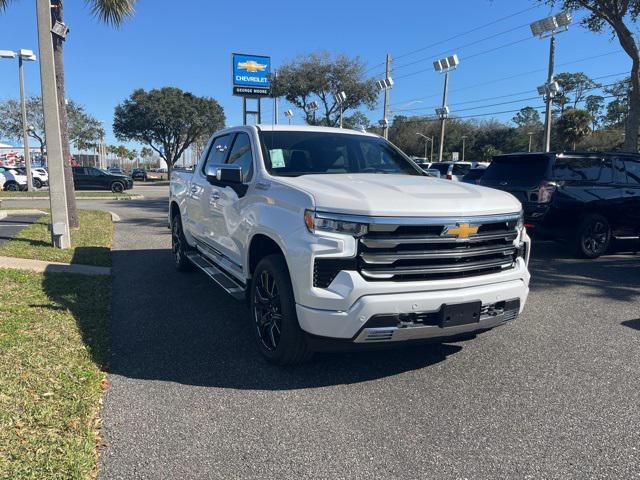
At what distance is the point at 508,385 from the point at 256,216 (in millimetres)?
2352

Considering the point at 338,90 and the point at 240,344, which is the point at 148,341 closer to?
the point at 240,344

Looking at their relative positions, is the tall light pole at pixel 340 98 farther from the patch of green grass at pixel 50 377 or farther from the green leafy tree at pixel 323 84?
the patch of green grass at pixel 50 377

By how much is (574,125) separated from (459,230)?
163 feet

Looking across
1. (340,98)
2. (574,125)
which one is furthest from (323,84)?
(574,125)

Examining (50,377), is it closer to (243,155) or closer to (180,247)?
(243,155)

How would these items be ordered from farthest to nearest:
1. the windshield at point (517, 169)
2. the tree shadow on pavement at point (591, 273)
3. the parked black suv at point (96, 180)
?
the parked black suv at point (96, 180) → the windshield at point (517, 169) → the tree shadow on pavement at point (591, 273)

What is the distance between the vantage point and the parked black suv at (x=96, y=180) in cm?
3017

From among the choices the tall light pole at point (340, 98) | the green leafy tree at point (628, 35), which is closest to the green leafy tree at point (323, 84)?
the tall light pole at point (340, 98)

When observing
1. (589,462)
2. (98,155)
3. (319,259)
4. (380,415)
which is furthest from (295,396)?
(98,155)

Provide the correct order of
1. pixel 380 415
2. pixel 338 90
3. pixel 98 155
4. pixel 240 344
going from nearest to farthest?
pixel 380 415 → pixel 240 344 → pixel 338 90 → pixel 98 155

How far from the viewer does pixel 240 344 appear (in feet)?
14.7

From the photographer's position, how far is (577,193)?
8.36 metres

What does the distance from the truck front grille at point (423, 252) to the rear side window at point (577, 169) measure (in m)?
5.40

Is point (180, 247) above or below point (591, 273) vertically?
above
